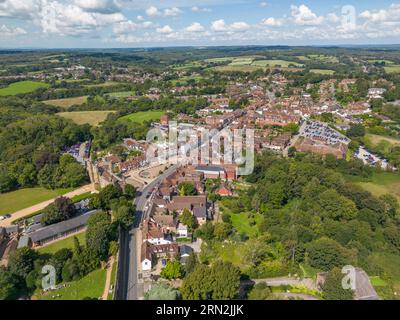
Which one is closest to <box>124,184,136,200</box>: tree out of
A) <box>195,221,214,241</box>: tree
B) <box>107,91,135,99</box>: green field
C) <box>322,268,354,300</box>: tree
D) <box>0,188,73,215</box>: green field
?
<box>0,188,73,215</box>: green field

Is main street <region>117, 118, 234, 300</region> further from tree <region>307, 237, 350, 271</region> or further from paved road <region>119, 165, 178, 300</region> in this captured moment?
tree <region>307, 237, 350, 271</region>

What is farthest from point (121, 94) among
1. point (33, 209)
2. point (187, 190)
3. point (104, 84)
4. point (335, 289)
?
point (335, 289)

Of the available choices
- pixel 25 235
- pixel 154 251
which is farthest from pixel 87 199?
pixel 154 251

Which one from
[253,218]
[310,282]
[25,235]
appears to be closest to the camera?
[310,282]

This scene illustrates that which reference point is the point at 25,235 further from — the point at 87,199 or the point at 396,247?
the point at 396,247

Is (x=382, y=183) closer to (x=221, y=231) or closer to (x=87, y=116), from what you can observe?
(x=221, y=231)
